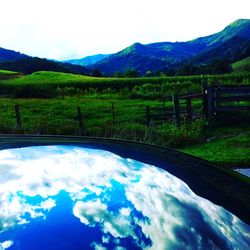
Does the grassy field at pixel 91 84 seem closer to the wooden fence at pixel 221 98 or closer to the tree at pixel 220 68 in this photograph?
the tree at pixel 220 68

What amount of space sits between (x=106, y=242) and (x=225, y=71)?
106523 mm

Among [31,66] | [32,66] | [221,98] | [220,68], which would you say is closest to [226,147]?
[221,98]

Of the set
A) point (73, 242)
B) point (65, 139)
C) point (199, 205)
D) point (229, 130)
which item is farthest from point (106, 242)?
point (229, 130)

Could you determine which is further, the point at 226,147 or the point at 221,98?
the point at 221,98

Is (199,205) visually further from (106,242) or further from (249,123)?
(249,123)

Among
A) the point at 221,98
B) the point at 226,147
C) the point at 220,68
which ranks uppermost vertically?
the point at 221,98

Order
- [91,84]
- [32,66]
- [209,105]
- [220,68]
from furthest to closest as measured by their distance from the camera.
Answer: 1. [32,66]
2. [220,68]
3. [91,84]
4. [209,105]

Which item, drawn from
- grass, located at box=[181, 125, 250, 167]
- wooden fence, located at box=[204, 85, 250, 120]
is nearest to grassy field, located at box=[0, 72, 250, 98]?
wooden fence, located at box=[204, 85, 250, 120]

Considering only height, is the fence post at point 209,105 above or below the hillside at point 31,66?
above

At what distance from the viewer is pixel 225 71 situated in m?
105

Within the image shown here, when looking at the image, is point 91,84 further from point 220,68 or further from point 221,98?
point 221,98

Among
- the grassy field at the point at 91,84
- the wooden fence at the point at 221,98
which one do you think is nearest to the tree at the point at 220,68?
the grassy field at the point at 91,84

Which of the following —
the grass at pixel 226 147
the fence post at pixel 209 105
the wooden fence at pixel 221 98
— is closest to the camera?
the grass at pixel 226 147

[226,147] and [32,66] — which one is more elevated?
[226,147]
